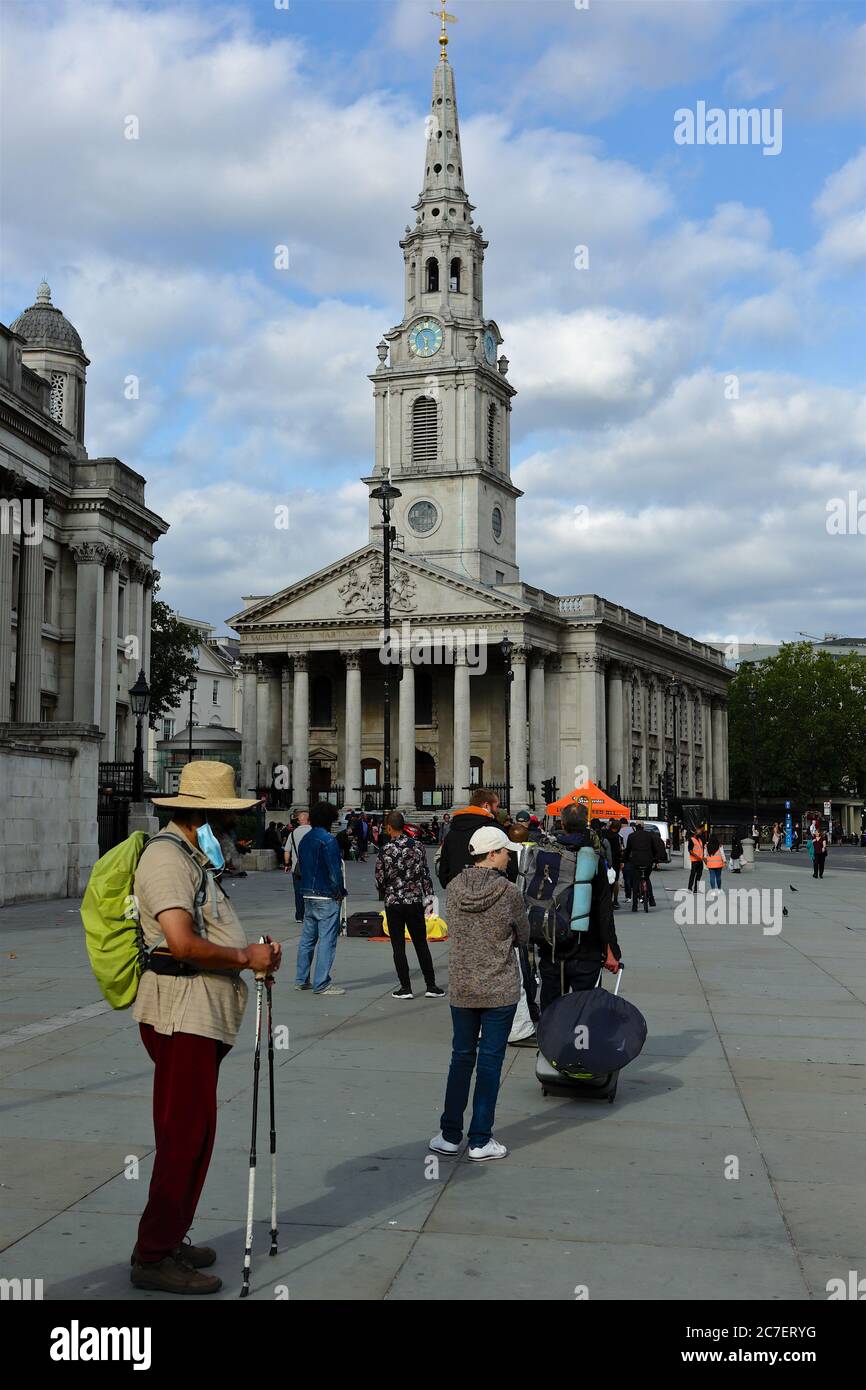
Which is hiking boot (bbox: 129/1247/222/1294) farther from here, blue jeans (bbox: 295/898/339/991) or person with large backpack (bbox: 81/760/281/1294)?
blue jeans (bbox: 295/898/339/991)

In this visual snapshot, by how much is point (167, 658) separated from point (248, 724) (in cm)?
1526

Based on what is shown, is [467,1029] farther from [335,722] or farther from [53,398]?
[335,722]

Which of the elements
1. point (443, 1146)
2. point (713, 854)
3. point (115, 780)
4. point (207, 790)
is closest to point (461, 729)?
point (115, 780)

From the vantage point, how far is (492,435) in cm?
8975

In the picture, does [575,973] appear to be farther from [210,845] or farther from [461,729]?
[461,729]

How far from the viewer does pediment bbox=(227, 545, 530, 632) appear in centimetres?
7781

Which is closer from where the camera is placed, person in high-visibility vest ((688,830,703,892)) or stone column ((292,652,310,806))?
person in high-visibility vest ((688,830,703,892))

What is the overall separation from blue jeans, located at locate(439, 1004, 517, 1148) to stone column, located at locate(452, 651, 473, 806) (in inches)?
2724

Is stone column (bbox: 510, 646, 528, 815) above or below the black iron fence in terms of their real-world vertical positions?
above

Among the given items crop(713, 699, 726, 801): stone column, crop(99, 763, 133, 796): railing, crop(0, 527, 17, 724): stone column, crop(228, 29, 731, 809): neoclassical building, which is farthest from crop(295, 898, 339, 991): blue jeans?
crop(713, 699, 726, 801): stone column

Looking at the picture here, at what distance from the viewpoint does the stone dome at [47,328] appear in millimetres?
53531

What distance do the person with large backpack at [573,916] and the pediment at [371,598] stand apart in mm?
66989

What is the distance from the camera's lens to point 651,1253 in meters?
5.90
